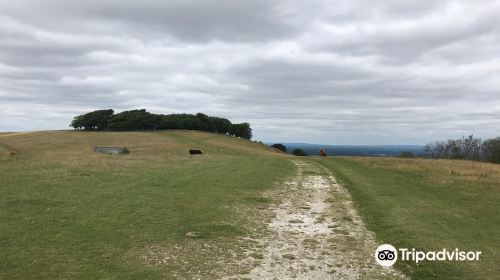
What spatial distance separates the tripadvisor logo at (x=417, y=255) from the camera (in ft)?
35.2

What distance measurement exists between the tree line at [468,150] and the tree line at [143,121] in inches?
2923

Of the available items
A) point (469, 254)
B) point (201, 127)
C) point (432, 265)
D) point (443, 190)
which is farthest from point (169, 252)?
point (201, 127)

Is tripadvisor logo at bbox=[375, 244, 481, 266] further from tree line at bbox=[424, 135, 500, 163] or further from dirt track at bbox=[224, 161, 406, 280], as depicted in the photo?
tree line at bbox=[424, 135, 500, 163]

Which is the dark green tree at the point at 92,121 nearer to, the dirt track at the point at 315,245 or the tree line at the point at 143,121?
the tree line at the point at 143,121

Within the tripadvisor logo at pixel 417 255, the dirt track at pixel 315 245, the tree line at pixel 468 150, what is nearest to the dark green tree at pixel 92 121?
the tree line at pixel 468 150

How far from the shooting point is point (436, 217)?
16.3m

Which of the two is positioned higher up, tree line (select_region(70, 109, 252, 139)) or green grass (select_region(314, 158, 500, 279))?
tree line (select_region(70, 109, 252, 139))

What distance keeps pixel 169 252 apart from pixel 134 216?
171 inches

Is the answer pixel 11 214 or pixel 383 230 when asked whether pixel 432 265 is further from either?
pixel 11 214

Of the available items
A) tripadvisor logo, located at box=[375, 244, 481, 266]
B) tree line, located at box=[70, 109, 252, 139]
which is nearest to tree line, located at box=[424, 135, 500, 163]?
tree line, located at box=[70, 109, 252, 139]

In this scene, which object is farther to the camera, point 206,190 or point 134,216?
point 206,190

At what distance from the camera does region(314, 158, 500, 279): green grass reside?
1027cm

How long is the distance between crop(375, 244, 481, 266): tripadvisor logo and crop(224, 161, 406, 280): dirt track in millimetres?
281

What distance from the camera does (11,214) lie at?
46.8 ft
